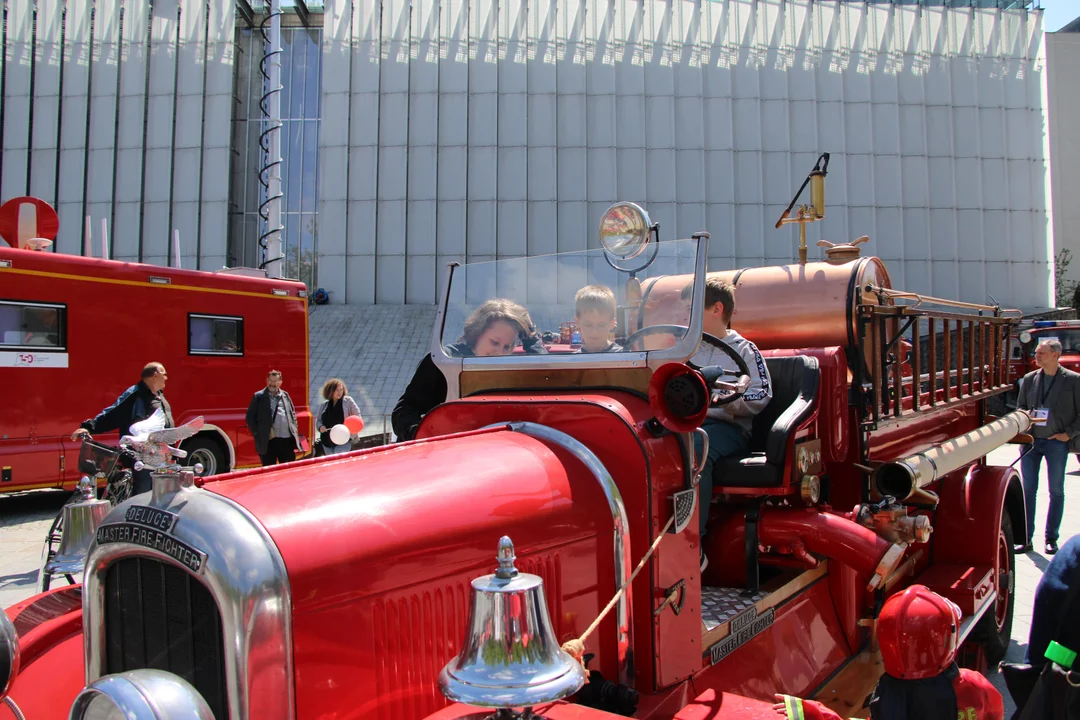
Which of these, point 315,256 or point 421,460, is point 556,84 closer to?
point 315,256

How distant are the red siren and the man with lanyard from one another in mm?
5015

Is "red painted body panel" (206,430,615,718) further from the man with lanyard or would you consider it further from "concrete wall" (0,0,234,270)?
"concrete wall" (0,0,234,270)

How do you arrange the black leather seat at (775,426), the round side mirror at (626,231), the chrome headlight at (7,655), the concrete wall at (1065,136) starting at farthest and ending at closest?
the concrete wall at (1065,136) → the black leather seat at (775,426) → the round side mirror at (626,231) → the chrome headlight at (7,655)

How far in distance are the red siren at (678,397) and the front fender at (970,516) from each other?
270 cm

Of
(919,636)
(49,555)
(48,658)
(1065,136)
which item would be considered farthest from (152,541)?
(1065,136)

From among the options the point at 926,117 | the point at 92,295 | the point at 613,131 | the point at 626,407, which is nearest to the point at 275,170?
the point at 92,295

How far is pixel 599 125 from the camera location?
A: 78.9 ft

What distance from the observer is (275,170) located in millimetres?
15852

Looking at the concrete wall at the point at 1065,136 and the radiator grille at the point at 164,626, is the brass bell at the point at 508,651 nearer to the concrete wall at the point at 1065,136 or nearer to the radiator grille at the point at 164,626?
the radiator grille at the point at 164,626

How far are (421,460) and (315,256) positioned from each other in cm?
2345

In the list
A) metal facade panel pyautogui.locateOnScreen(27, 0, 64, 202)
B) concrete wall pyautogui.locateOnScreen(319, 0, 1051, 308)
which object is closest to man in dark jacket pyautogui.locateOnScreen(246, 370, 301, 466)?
concrete wall pyautogui.locateOnScreen(319, 0, 1051, 308)

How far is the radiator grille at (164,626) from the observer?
67.9 inches

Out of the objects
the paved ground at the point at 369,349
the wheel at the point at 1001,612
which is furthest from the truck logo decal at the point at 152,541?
the paved ground at the point at 369,349

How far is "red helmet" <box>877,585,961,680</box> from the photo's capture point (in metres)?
2.06
